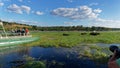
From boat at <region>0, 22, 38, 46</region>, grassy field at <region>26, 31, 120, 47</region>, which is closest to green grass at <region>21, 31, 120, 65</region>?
grassy field at <region>26, 31, 120, 47</region>

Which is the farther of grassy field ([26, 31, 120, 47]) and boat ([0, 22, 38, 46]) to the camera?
grassy field ([26, 31, 120, 47])

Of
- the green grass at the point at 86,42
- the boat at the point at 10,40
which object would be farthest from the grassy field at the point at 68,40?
the boat at the point at 10,40

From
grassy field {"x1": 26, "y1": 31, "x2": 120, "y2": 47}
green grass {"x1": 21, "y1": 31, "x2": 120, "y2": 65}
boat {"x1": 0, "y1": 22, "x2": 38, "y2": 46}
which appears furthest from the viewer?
grassy field {"x1": 26, "y1": 31, "x2": 120, "y2": 47}

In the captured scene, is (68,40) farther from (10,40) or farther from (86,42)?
(10,40)

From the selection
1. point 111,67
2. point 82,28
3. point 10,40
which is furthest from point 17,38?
point 82,28

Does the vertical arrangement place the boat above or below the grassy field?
above

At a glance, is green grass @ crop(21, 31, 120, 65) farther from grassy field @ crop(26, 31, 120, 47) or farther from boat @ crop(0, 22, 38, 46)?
boat @ crop(0, 22, 38, 46)

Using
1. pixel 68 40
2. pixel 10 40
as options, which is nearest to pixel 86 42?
pixel 68 40

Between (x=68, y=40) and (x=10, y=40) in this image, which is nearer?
(x=10, y=40)

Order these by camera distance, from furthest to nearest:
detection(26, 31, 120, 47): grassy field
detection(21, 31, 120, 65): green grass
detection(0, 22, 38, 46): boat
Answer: detection(26, 31, 120, 47): grassy field → detection(0, 22, 38, 46): boat → detection(21, 31, 120, 65): green grass

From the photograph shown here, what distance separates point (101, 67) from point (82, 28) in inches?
5616

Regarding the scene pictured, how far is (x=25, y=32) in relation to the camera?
36406 mm

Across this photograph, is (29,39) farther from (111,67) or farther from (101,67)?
(111,67)

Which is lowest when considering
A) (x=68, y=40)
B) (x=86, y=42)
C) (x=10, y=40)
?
(x=86, y=42)
